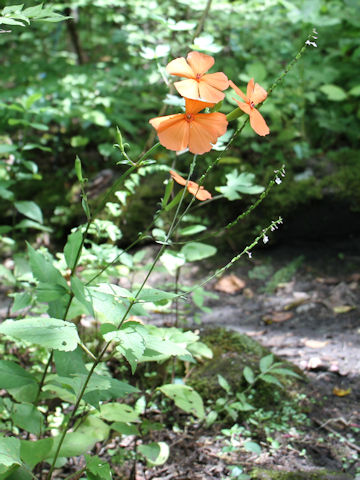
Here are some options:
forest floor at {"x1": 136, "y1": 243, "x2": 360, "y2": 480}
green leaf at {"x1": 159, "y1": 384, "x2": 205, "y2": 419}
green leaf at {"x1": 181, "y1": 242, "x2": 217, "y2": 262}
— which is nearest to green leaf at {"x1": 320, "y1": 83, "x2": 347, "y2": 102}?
forest floor at {"x1": 136, "y1": 243, "x2": 360, "y2": 480}

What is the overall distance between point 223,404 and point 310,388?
48 cm

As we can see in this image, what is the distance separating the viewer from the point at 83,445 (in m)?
1.39

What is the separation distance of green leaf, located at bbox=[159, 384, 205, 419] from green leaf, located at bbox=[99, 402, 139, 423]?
148 mm

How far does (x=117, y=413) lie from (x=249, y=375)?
71cm

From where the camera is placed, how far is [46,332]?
1.10 meters

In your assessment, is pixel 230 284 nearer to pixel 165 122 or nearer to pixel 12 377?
pixel 12 377

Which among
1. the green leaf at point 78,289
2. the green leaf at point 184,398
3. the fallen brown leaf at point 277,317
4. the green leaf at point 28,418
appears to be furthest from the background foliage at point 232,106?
the green leaf at point 78,289

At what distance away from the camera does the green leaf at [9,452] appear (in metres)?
1.11

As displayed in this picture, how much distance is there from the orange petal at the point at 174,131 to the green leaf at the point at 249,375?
4.24 ft

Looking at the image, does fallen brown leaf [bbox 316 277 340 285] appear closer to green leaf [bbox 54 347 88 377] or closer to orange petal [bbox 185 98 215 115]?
green leaf [bbox 54 347 88 377]

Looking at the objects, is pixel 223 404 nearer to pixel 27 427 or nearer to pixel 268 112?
pixel 27 427

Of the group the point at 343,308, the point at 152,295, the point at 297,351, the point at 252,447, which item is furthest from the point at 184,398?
the point at 343,308

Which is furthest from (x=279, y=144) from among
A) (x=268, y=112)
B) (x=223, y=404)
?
(x=223, y=404)

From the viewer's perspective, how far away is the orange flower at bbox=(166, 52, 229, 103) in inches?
40.8
